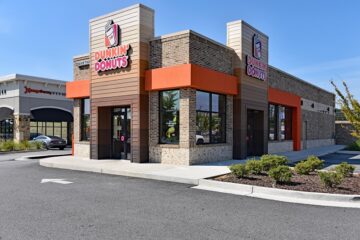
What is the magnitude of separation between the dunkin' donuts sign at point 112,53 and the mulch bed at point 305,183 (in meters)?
7.77

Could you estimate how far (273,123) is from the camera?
71.9 ft

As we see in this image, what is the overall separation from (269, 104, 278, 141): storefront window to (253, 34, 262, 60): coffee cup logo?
4.14 metres

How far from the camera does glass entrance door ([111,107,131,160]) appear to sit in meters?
16.8

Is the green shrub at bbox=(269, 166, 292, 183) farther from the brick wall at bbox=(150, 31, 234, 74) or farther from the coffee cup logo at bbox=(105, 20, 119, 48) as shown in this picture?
the coffee cup logo at bbox=(105, 20, 119, 48)

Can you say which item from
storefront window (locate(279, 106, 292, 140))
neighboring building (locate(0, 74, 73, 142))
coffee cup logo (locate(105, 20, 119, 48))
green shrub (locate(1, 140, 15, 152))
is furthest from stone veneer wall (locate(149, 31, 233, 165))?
neighboring building (locate(0, 74, 73, 142))

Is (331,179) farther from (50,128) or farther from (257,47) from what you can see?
(50,128)

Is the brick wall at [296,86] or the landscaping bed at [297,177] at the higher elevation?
the brick wall at [296,86]

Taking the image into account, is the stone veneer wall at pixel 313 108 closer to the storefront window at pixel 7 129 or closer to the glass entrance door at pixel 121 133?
the glass entrance door at pixel 121 133

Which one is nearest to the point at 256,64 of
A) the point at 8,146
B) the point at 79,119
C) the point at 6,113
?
the point at 79,119

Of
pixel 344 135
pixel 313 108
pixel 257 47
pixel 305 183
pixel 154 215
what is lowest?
pixel 154 215

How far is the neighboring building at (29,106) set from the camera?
33375 millimetres

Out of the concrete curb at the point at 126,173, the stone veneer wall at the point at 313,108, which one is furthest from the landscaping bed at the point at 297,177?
the stone veneer wall at the point at 313,108

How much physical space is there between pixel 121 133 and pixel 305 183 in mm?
9988

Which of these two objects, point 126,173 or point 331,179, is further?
point 126,173
